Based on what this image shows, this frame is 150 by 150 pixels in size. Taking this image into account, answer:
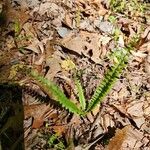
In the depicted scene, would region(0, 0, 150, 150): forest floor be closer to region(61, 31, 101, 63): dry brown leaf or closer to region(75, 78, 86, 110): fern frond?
region(61, 31, 101, 63): dry brown leaf

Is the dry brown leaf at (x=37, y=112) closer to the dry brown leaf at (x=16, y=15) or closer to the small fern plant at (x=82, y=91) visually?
the small fern plant at (x=82, y=91)

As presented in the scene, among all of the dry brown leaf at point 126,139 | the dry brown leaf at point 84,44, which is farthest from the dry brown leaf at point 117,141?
the dry brown leaf at point 84,44

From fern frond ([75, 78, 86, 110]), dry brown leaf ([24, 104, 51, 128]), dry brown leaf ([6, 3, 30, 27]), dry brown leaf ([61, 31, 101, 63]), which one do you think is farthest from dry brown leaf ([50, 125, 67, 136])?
dry brown leaf ([6, 3, 30, 27])

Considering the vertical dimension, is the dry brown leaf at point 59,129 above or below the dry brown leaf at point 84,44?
below

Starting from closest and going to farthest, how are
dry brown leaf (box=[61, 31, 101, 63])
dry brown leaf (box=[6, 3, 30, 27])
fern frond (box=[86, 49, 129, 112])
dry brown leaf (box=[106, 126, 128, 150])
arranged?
dry brown leaf (box=[106, 126, 128, 150]), fern frond (box=[86, 49, 129, 112]), dry brown leaf (box=[61, 31, 101, 63]), dry brown leaf (box=[6, 3, 30, 27])

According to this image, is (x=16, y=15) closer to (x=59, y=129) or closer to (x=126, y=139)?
(x=59, y=129)

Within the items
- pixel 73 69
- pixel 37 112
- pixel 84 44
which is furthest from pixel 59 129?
pixel 84 44

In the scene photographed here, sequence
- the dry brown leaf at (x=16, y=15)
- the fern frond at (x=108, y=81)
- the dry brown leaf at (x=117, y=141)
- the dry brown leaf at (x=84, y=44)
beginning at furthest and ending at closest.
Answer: the dry brown leaf at (x=16, y=15) < the dry brown leaf at (x=84, y=44) < the fern frond at (x=108, y=81) < the dry brown leaf at (x=117, y=141)
